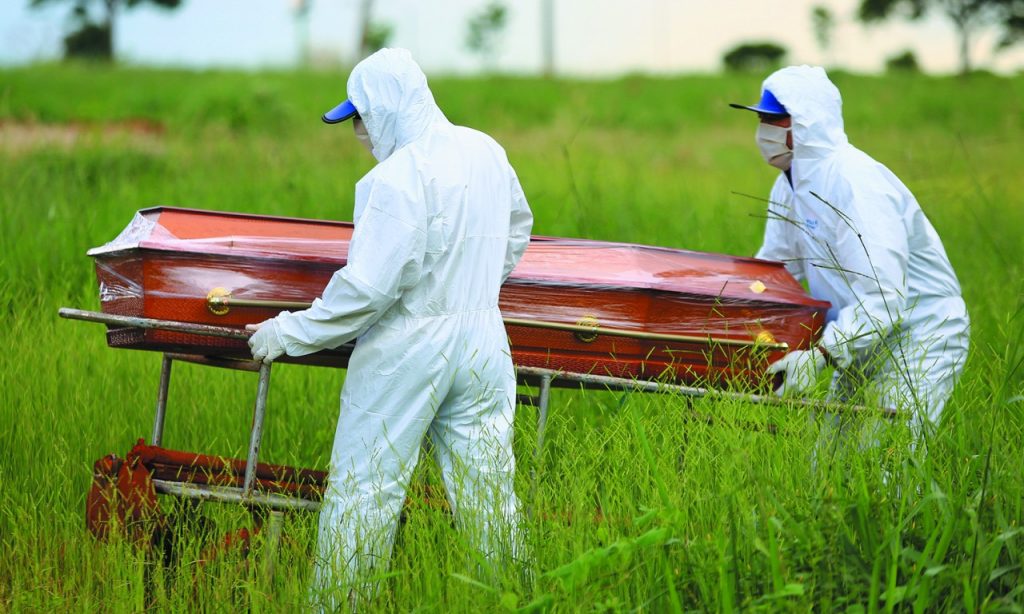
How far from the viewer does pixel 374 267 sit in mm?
3662

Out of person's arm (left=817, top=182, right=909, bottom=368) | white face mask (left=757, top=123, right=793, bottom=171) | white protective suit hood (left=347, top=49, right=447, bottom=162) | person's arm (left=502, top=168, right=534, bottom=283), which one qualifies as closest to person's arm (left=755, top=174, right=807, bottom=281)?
white face mask (left=757, top=123, right=793, bottom=171)

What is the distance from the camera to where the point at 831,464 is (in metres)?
3.66

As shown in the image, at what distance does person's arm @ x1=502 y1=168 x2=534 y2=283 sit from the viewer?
13.8 feet

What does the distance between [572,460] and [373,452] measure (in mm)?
651

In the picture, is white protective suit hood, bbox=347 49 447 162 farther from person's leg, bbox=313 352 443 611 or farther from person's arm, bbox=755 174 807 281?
person's arm, bbox=755 174 807 281

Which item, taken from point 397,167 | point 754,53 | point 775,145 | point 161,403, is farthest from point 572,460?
point 754,53

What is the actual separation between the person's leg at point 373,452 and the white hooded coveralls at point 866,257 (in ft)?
4.79

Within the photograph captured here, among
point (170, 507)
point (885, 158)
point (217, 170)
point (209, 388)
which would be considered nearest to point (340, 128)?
point (217, 170)

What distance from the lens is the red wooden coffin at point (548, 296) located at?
13.3ft

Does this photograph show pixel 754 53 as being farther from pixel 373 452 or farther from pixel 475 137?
pixel 373 452

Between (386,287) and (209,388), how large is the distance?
2.53 m

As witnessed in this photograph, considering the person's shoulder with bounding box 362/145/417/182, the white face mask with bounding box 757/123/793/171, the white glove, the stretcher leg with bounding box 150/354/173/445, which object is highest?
the white face mask with bounding box 757/123/793/171

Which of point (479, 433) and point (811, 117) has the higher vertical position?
point (811, 117)

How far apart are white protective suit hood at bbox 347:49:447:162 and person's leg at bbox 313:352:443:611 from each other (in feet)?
2.52
